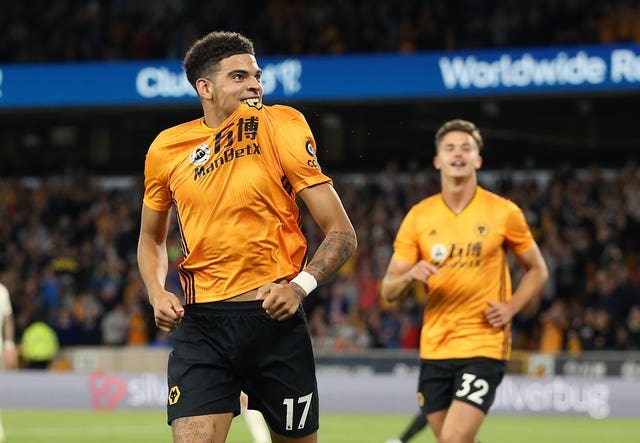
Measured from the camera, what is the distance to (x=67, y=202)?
1035 inches

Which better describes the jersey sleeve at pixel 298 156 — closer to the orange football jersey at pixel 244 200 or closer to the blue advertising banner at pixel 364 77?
the orange football jersey at pixel 244 200

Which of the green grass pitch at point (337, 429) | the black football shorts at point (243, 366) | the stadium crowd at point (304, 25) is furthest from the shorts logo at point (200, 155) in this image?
the stadium crowd at point (304, 25)

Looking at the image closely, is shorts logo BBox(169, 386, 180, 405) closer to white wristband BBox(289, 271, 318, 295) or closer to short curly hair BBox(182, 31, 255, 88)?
white wristband BBox(289, 271, 318, 295)

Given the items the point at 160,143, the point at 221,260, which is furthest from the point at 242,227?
the point at 160,143

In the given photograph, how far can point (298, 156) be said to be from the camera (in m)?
5.26

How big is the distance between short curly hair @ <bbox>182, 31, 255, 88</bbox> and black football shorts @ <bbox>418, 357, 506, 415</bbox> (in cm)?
280

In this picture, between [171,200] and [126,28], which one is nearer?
[171,200]

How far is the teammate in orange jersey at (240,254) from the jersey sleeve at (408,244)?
259 cm

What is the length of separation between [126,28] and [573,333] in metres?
11.7

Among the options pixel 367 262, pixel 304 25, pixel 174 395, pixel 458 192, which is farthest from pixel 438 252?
pixel 304 25

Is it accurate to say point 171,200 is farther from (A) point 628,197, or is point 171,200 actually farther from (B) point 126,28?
(B) point 126,28

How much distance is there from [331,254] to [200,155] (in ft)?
2.45

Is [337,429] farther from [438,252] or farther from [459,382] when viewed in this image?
[459,382]

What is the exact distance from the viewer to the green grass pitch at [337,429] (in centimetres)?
1426
